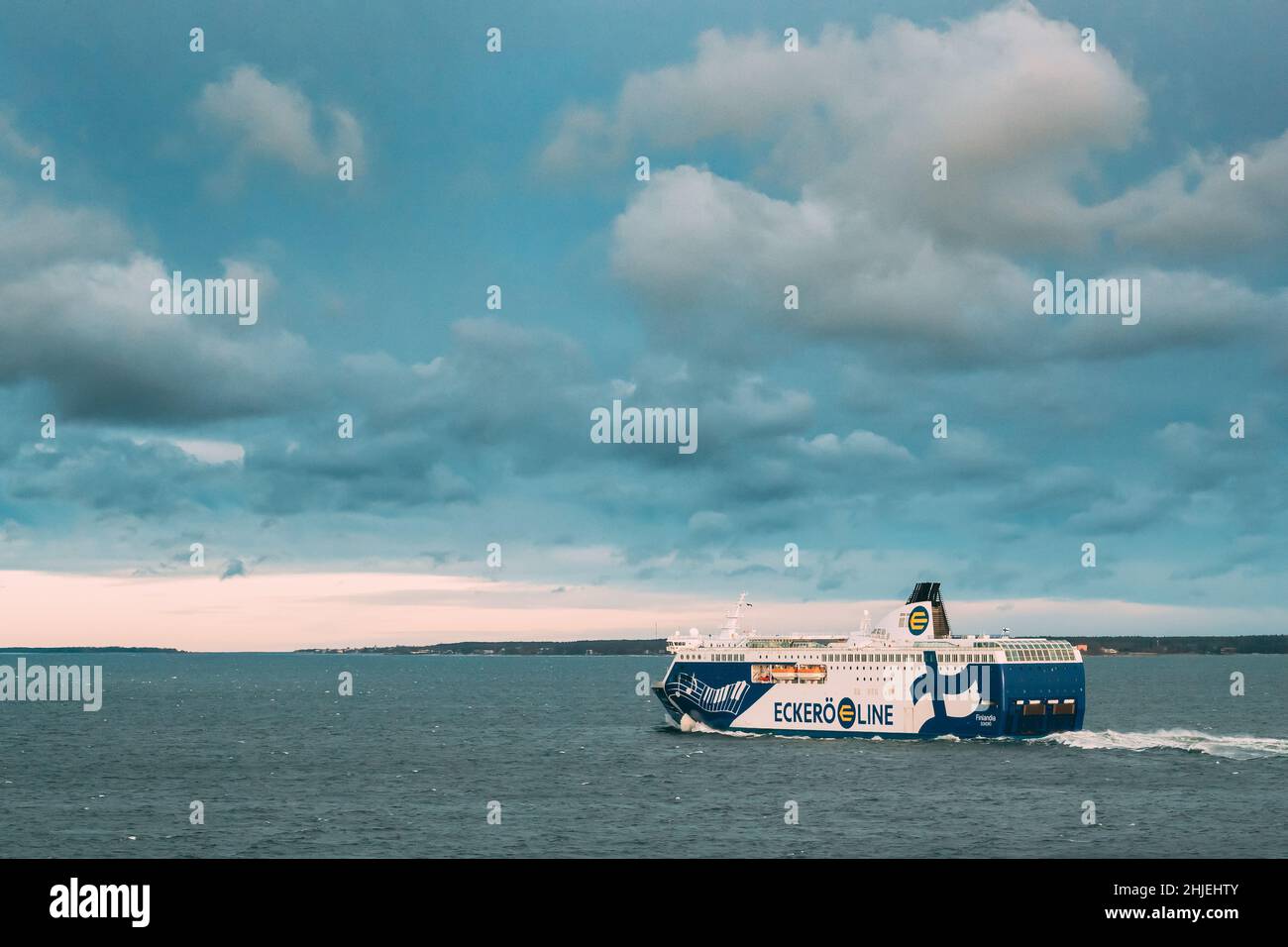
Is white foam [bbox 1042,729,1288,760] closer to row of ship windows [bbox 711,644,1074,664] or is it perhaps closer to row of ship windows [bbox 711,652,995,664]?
row of ship windows [bbox 711,644,1074,664]

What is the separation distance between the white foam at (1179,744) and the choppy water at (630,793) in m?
0.38

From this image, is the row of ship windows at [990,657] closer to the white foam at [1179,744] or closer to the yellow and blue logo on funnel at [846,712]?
the yellow and blue logo on funnel at [846,712]

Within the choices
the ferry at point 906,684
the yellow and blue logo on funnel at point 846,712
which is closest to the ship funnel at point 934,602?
the ferry at point 906,684

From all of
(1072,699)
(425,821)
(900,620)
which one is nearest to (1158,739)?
(1072,699)

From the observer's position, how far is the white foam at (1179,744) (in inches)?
3526

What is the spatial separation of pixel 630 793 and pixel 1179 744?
50336 millimetres

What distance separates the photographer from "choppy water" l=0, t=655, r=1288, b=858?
54.9 m

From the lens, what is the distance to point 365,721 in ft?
457

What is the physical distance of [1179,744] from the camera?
94.2 m

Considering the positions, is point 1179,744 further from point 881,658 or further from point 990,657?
point 881,658
